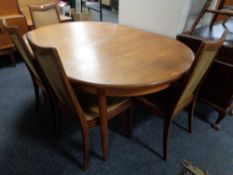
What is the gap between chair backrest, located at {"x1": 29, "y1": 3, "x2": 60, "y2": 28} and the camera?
217 cm

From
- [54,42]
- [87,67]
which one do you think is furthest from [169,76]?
[54,42]

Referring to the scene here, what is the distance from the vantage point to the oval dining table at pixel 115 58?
114 centimetres

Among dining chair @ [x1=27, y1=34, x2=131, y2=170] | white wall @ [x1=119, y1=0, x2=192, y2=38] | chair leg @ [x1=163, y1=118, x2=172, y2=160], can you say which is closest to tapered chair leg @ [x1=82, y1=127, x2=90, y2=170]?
dining chair @ [x1=27, y1=34, x2=131, y2=170]

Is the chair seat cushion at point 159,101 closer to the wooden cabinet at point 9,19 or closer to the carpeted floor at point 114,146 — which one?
the carpeted floor at point 114,146

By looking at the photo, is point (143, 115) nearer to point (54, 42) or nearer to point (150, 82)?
point (150, 82)

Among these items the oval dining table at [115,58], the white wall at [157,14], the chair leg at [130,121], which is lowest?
the chair leg at [130,121]

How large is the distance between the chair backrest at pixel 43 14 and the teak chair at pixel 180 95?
4.89 ft

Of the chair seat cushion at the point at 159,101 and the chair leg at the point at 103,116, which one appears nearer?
the chair leg at the point at 103,116

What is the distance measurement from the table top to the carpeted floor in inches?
25.3

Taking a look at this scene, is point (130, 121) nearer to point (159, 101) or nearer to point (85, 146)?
point (159, 101)

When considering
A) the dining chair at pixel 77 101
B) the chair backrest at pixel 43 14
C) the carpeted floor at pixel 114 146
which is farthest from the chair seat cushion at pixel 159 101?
the chair backrest at pixel 43 14

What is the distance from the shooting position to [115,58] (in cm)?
139

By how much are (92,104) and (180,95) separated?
58 cm

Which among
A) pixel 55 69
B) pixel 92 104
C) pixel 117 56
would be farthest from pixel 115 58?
pixel 55 69
